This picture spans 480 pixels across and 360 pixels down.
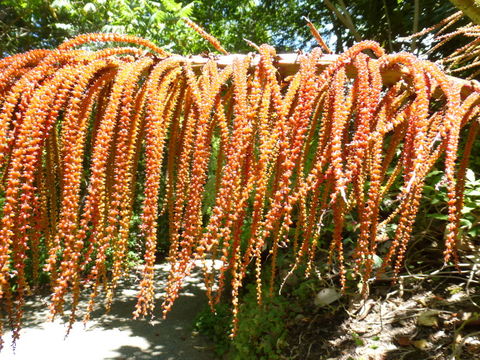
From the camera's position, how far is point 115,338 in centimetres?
561

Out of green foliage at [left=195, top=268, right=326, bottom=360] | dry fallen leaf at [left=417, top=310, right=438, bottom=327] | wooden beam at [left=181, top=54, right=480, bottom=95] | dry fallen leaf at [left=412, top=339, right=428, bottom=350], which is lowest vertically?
green foliage at [left=195, top=268, right=326, bottom=360]

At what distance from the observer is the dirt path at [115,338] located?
5.19 metres

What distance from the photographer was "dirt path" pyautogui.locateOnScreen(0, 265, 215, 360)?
519 centimetres

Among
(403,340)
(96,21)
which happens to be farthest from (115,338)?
(96,21)

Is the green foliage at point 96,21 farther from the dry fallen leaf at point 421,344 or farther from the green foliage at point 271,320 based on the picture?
the dry fallen leaf at point 421,344

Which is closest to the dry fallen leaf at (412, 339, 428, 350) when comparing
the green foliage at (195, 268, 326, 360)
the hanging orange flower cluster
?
the green foliage at (195, 268, 326, 360)

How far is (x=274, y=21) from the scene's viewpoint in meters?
11.8

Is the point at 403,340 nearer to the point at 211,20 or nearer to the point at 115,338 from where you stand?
the point at 115,338

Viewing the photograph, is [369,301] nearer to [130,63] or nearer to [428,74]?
[428,74]

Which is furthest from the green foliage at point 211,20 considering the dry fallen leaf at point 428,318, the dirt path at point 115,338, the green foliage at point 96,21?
the dirt path at point 115,338

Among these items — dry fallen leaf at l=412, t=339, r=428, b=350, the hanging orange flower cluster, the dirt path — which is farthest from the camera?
the dirt path

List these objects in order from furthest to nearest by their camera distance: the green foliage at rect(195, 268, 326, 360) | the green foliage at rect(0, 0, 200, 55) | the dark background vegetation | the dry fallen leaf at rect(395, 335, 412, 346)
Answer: the green foliage at rect(0, 0, 200, 55) → the green foliage at rect(195, 268, 326, 360) → the dark background vegetation → the dry fallen leaf at rect(395, 335, 412, 346)

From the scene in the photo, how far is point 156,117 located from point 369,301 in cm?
336

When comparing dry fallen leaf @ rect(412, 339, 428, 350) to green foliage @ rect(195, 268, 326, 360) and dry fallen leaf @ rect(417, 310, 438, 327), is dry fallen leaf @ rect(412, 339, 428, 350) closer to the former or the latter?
dry fallen leaf @ rect(417, 310, 438, 327)
